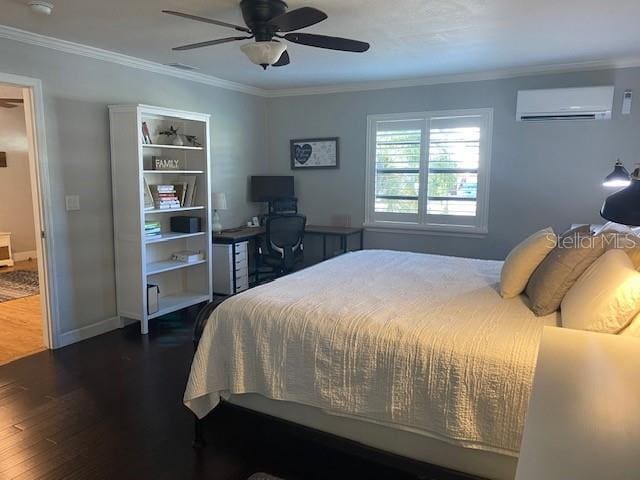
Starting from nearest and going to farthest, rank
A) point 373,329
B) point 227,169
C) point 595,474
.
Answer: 1. point 595,474
2. point 373,329
3. point 227,169

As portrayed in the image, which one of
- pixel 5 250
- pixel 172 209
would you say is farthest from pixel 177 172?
pixel 5 250

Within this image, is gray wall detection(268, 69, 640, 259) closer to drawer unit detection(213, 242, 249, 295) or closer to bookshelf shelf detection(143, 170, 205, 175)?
drawer unit detection(213, 242, 249, 295)

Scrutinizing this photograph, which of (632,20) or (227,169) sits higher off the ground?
(632,20)

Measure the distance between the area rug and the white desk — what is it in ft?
18.6

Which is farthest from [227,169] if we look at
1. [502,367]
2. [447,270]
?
[502,367]

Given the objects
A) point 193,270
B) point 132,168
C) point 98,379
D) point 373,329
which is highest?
point 132,168

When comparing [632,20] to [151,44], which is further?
[151,44]

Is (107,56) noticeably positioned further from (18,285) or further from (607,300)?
(607,300)

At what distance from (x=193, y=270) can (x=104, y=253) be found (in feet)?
3.27

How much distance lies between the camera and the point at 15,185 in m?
7.34

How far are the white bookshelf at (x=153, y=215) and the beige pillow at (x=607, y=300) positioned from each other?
338 centimetres

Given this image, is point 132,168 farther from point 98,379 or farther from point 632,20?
point 632,20

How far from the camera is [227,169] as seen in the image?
18.2ft

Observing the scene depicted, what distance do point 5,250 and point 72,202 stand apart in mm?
4162
